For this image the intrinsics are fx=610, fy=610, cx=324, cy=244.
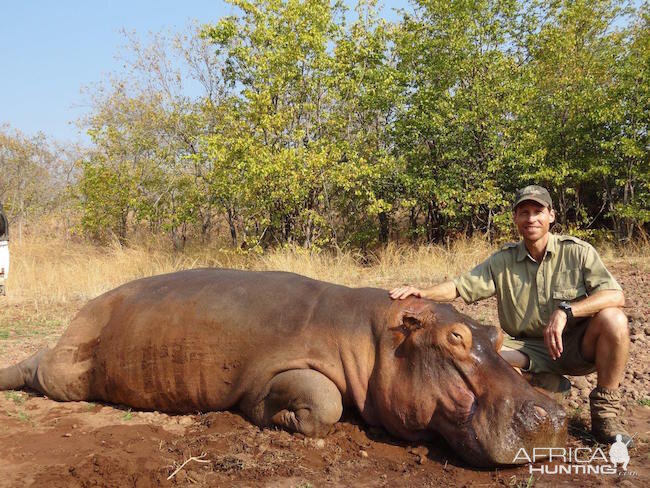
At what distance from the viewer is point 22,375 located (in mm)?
4945

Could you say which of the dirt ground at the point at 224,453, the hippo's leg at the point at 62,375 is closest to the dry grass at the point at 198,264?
the hippo's leg at the point at 62,375

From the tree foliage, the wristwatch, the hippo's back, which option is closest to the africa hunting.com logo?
the wristwatch

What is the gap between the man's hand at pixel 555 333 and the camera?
383 cm

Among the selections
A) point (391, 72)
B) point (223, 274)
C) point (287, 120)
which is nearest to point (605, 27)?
point (391, 72)

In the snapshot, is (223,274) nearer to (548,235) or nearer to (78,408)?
(78,408)

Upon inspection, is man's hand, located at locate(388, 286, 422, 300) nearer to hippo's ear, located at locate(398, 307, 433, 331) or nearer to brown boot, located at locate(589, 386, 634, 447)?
hippo's ear, located at locate(398, 307, 433, 331)

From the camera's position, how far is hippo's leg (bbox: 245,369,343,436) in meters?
3.70

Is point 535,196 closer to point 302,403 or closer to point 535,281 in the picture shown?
point 535,281

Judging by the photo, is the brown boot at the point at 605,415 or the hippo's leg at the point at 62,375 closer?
the brown boot at the point at 605,415

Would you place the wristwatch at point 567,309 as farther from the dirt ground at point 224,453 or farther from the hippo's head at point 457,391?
the dirt ground at point 224,453

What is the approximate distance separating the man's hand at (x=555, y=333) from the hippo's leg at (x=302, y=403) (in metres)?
1.38

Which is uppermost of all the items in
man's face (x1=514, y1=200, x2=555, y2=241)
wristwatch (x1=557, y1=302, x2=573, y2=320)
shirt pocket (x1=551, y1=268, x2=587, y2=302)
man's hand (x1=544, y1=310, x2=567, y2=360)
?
man's face (x1=514, y1=200, x2=555, y2=241)

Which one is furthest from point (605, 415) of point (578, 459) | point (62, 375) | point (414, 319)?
point (62, 375)

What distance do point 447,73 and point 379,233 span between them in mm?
4068
